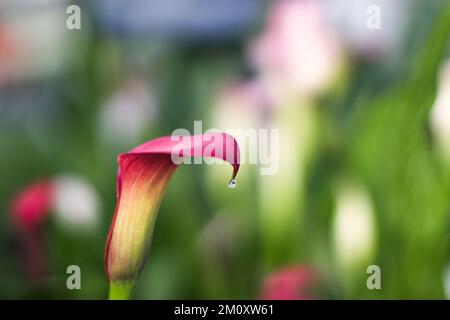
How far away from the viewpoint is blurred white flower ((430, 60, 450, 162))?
0.35 m

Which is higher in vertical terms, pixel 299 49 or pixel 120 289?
pixel 299 49

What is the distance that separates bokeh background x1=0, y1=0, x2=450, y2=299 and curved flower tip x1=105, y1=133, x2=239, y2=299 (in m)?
0.13

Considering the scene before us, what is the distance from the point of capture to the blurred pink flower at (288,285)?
13.9 inches

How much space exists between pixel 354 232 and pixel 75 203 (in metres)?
0.16

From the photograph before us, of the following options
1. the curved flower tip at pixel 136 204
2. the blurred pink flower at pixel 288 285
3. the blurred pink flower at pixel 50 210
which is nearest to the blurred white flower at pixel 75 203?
the blurred pink flower at pixel 50 210

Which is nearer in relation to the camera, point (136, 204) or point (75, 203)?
point (136, 204)

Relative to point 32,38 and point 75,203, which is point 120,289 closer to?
point 75,203

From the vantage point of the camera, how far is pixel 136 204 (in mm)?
211

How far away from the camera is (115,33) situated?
52cm

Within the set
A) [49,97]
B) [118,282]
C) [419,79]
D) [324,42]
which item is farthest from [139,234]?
[49,97]

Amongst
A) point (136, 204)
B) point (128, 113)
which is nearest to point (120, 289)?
point (136, 204)

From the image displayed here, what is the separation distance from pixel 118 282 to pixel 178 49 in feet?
1.12

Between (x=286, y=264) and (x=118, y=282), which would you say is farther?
(x=286, y=264)

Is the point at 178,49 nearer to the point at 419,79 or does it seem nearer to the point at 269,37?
the point at 269,37
